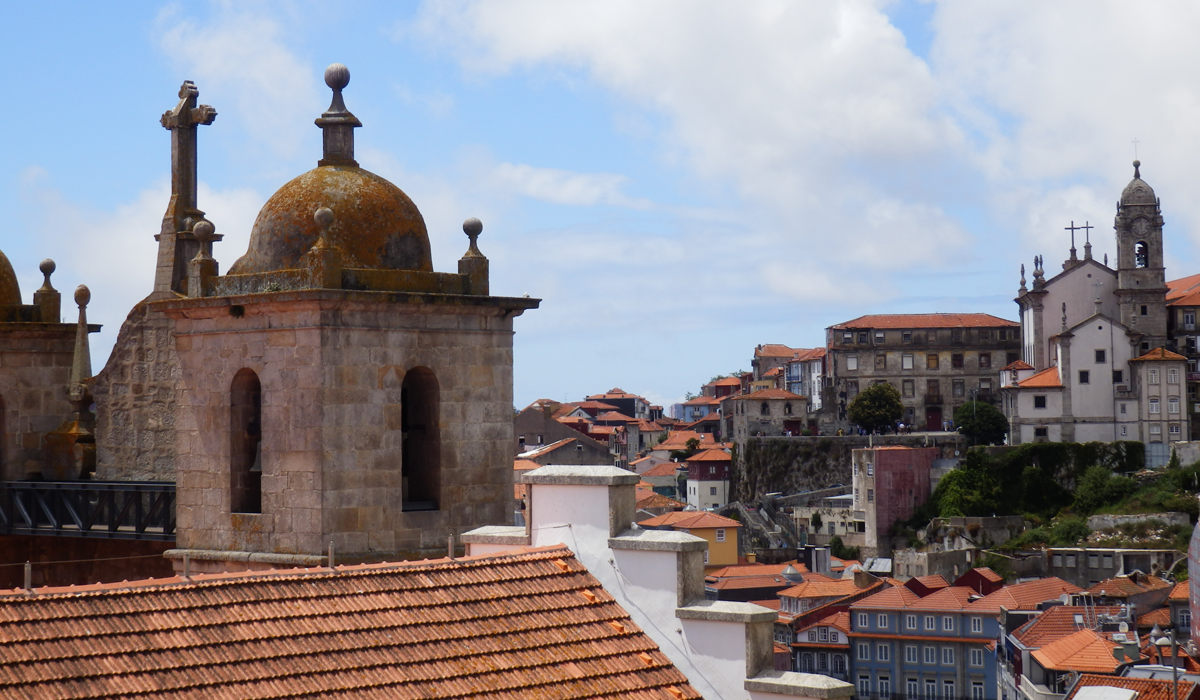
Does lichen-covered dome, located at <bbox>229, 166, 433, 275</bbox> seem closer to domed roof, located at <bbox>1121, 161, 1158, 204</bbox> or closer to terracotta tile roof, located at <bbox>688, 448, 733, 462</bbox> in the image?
domed roof, located at <bbox>1121, 161, 1158, 204</bbox>

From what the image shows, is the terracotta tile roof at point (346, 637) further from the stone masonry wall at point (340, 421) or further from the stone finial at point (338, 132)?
the stone finial at point (338, 132)

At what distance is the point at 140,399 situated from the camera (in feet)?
44.7

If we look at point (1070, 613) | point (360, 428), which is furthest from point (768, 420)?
Answer: point (360, 428)

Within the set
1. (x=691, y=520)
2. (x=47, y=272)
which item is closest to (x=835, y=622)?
(x=691, y=520)

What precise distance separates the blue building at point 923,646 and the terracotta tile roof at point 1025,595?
322 mm

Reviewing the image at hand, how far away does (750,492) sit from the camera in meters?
84.9

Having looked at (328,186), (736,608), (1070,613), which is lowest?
(1070,613)

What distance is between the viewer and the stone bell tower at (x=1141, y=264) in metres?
74.6

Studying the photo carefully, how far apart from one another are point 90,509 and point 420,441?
440cm

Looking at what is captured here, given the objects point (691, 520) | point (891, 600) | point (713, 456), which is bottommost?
point (891, 600)

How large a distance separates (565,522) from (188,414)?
151 inches

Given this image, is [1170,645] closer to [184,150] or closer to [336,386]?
[184,150]

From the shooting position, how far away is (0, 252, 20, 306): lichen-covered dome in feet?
51.0

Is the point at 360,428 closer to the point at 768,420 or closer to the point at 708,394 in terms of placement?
the point at 768,420
